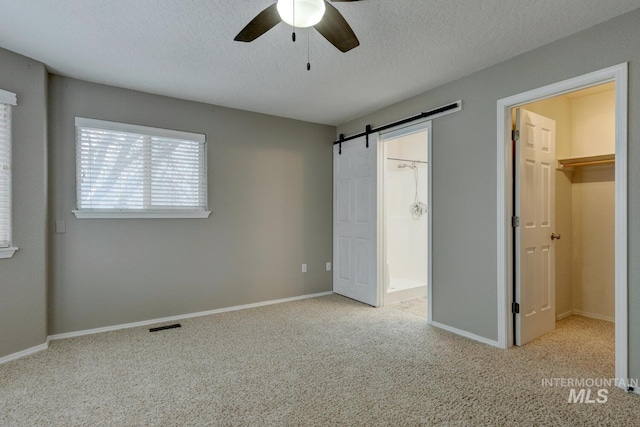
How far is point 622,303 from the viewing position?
215 cm

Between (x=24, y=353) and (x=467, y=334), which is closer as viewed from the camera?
(x=24, y=353)

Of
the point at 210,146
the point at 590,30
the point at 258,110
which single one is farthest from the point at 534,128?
the point at 210,146

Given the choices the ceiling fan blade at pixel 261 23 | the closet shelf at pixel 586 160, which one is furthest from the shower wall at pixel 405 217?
the ceiling fan blade at pixel 261 23

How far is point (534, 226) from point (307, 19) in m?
2.68

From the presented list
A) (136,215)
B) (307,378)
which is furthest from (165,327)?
(307,378)

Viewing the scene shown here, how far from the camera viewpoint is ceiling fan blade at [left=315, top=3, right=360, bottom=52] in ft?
5.85

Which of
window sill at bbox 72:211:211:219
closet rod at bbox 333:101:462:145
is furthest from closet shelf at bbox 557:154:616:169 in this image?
→ window sill at bbox 72:211:211:219

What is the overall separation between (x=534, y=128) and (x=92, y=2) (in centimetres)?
361

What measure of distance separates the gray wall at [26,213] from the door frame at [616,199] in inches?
157

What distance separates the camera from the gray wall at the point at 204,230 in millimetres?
3098

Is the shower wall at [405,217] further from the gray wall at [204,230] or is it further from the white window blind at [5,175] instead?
the white window blind at [5,175]

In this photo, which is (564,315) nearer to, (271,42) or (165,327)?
(271,42)

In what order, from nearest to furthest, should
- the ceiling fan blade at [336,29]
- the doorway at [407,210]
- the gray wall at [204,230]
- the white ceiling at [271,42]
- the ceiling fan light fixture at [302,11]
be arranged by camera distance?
the ceiling fan light fixture at [302,11], the ceiling fan blade at [336,29], the white ceiling at [271,42], the gray wall at [204,230], the doorway at [407,210]

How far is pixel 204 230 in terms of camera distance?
3811 mm
